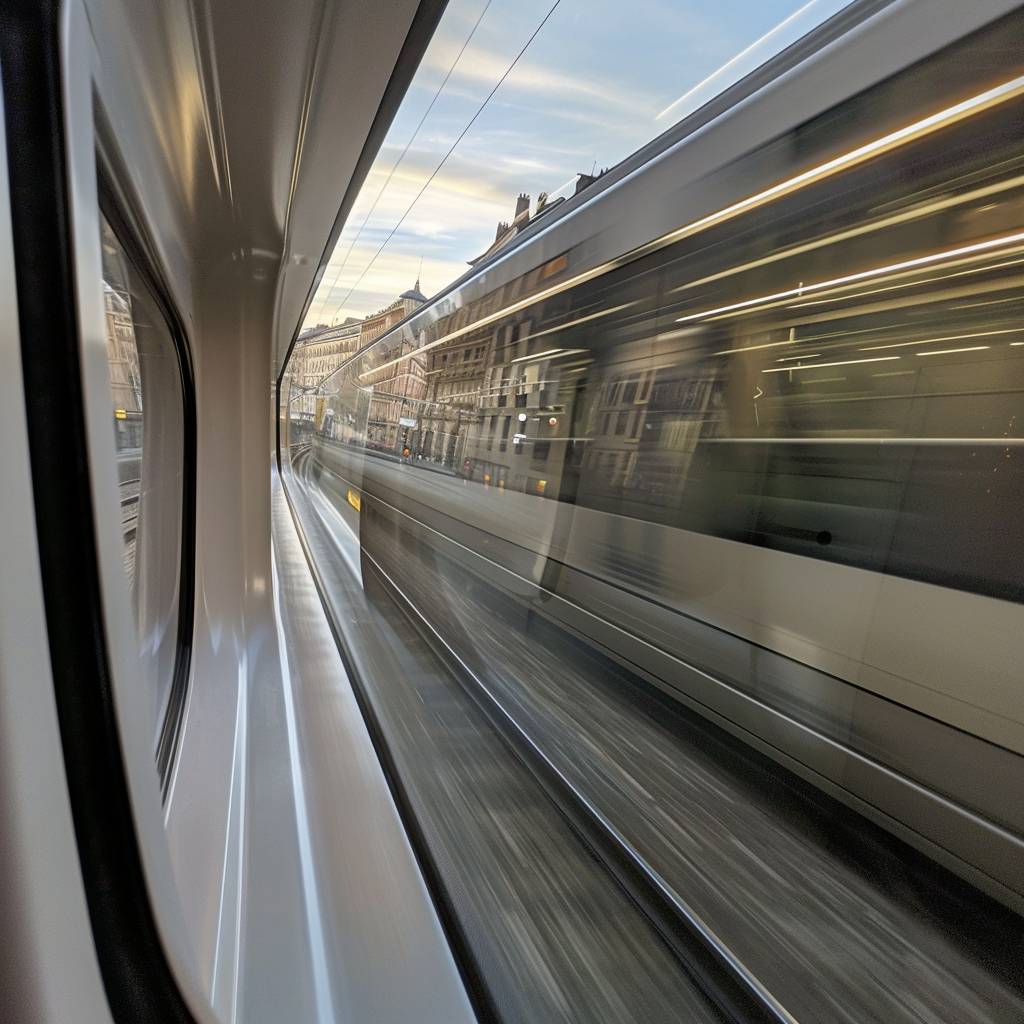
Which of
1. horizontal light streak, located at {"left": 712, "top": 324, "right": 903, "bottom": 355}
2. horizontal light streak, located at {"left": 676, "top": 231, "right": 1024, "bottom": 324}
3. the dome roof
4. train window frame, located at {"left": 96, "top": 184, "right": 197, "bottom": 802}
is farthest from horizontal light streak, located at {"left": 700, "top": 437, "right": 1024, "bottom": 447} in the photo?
the dome roof

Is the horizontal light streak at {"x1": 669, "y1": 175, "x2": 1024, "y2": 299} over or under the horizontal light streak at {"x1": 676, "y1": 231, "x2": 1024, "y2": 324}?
over

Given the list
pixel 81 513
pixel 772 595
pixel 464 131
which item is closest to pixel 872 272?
pixel 772 595

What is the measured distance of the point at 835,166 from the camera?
7.35 feet

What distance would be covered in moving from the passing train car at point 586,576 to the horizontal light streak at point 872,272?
0.7 inches

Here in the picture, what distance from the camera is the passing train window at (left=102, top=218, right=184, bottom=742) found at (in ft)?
4.85

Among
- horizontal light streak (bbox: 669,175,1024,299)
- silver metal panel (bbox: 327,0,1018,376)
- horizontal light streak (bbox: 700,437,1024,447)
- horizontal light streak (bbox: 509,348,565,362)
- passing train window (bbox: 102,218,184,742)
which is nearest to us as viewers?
passing train window (bbox: 102,218,184,742)

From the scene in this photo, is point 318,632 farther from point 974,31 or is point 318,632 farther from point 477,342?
point 974,31

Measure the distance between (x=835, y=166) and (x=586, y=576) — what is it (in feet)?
8.32

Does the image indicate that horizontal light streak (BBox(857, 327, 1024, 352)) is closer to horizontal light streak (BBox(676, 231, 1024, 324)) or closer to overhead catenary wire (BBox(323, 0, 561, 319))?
horizontal light streak (BBox(676, 231, 1024, 324))

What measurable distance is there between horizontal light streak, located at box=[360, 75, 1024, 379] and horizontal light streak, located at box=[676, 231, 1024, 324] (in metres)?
0.35

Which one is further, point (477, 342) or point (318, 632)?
point (477, 342)

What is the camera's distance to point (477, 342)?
5145mm

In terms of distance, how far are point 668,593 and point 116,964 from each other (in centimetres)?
321

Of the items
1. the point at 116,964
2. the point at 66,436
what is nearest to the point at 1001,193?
the point at 66,436
